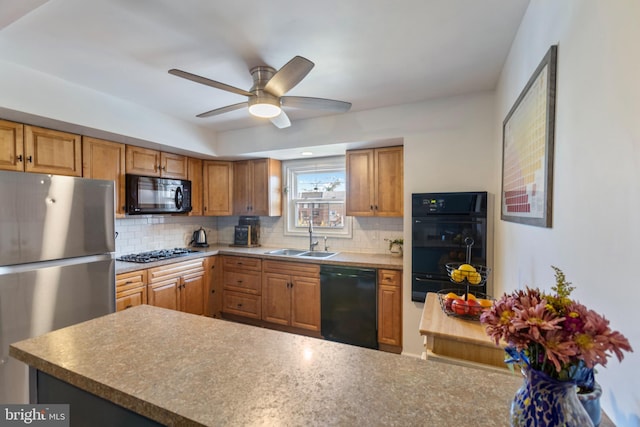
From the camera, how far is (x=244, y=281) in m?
3.59

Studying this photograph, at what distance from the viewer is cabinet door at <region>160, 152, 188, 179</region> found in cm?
337

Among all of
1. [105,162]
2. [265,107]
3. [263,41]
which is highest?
[263,41]

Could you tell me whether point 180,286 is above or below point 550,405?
below

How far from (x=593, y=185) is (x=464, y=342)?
0.86m

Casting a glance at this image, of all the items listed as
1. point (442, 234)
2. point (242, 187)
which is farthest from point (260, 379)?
point (242, 187)

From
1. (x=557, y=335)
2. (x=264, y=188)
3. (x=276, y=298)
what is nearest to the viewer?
(x=557, y=335)

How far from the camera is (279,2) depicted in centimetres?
145

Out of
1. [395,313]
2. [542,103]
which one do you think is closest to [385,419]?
[542,103]

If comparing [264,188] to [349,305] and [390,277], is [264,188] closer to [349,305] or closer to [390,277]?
[349,305]

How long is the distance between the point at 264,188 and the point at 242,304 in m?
1.50

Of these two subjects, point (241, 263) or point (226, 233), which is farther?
point (226, 233)

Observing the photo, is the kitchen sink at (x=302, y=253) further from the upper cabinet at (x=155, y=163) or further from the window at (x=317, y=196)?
the upper cabinet at (x=155, y=163)

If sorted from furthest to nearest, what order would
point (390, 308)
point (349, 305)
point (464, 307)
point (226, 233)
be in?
1. point (226, 233)
2. point (349, 305)
3. point (390, 308)
4. point (464, 307)

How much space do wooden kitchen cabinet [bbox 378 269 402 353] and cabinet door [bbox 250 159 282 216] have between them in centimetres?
173
